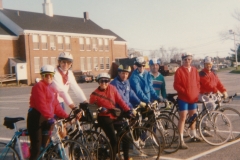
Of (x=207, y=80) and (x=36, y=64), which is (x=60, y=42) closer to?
(x=36, y=64)

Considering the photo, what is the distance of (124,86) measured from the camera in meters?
7.15

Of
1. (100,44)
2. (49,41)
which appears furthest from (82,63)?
(49,41)

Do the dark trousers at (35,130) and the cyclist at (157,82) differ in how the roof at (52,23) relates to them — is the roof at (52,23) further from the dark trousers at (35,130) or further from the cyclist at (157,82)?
the dark trousers at (35,130)

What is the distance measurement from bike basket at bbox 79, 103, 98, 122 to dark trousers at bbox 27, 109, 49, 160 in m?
0.72

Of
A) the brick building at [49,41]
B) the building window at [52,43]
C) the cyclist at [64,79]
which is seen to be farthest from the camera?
the building window at [52,43]

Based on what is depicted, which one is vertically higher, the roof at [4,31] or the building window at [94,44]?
the roof at [4,31]

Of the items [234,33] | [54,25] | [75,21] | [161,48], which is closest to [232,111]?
[54,25]

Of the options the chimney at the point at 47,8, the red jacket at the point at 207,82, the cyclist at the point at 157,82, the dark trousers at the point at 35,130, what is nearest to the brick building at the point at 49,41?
the chimney at the point at 47,8

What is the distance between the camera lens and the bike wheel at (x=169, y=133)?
730 centimetres

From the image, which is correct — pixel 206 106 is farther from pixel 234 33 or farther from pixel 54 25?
pixel 234 33

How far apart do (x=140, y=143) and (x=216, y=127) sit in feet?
6.73

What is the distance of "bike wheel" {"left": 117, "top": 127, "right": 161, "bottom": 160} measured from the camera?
6516 mm

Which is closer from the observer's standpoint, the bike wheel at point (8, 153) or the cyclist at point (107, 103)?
the bike wheel at point (8, 153)

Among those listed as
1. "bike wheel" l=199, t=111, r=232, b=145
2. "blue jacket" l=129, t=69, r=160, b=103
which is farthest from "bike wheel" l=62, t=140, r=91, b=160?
"bike wheel" l=199, t=111, r=232, b=145
